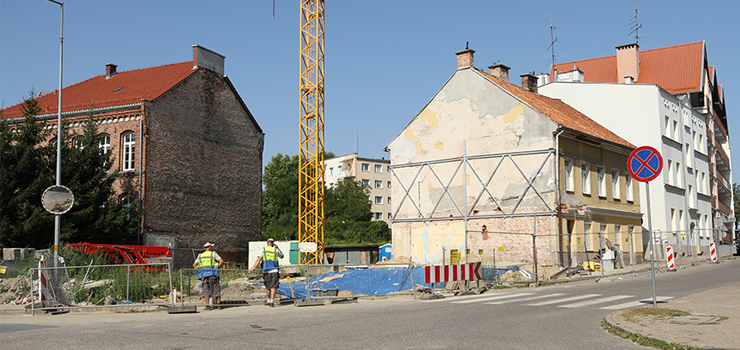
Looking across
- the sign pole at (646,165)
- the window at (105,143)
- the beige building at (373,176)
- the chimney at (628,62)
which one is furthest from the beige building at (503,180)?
the beige building at (373,176)

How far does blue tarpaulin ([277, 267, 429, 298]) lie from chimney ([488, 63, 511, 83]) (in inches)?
647

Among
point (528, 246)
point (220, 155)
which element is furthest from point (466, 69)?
point (220, 155)

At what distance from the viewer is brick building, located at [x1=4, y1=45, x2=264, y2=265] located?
34125 mm

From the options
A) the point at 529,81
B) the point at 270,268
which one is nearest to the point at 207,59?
the point at 529,81

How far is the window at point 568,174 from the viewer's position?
29.0 m

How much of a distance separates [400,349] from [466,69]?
81.6 feet

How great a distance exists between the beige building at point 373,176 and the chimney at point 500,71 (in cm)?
5813

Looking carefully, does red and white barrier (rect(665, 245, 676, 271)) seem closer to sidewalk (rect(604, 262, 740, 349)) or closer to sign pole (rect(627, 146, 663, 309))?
sidewalk (rect(604, 262, 740, 349))

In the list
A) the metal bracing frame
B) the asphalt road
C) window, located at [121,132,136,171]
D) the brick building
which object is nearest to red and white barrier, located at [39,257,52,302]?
the asphalt road

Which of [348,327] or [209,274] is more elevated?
[209,274]

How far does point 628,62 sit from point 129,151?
117 feet

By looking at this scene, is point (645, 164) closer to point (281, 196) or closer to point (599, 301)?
point (599, 301)

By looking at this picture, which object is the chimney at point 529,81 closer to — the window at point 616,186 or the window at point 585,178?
the window at point 616,186

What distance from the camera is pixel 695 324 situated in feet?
32.2
